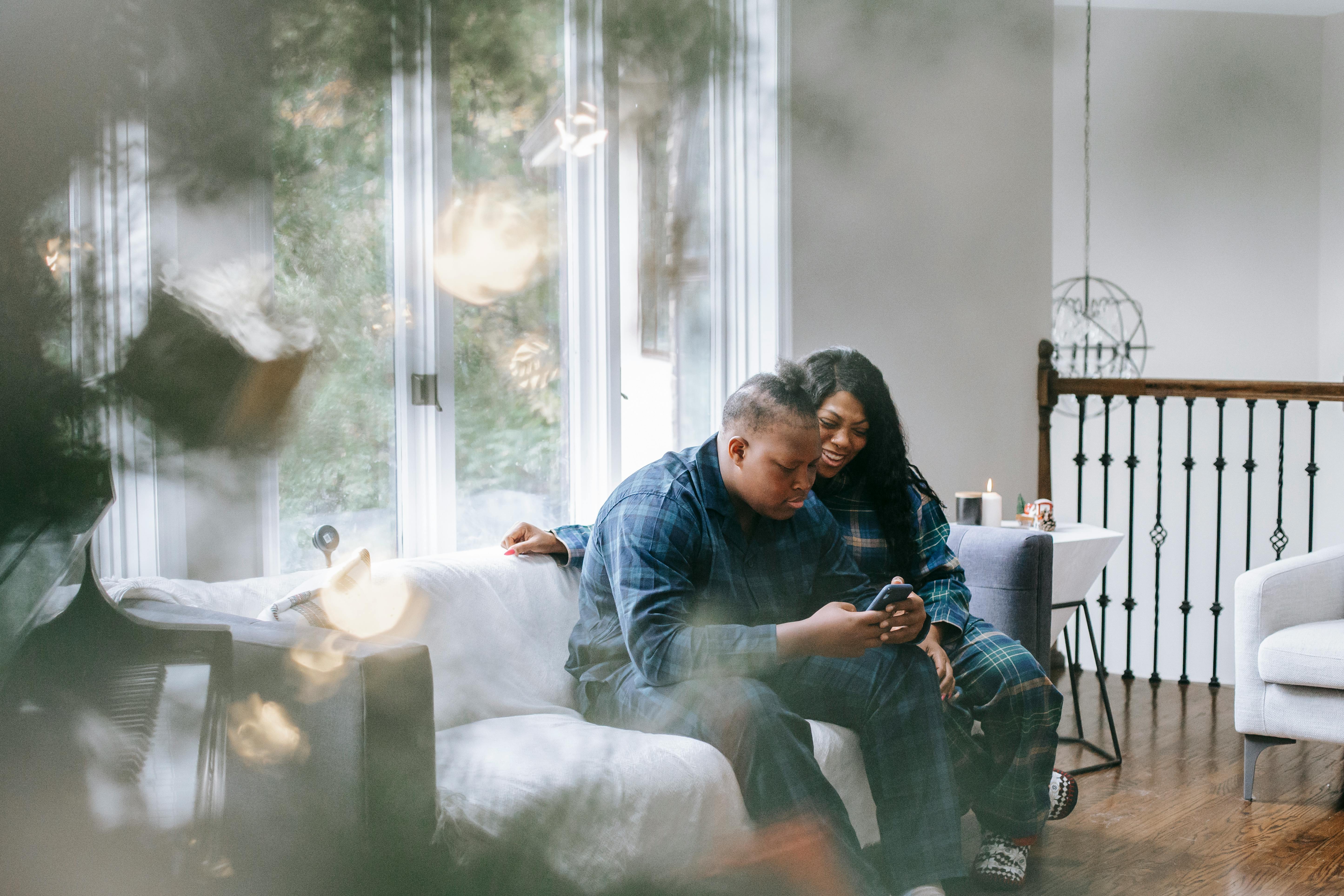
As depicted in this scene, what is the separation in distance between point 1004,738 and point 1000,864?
0.69 feet

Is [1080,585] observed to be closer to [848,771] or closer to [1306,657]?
[1306,657]

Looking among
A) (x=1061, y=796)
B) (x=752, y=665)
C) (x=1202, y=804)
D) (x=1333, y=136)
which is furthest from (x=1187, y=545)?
(x=1333, y=136)

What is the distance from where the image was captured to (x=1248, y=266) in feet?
1.58

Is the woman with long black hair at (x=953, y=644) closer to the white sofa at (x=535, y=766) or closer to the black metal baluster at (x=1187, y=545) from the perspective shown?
the white sofa at (x=535, y=766)

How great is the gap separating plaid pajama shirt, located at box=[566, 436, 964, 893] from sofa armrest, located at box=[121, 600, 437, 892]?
0.32ft

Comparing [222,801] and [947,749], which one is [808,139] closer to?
[222,801]

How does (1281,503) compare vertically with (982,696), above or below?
above

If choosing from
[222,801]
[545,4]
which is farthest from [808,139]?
[222,801]

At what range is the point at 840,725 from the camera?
57.1 inches

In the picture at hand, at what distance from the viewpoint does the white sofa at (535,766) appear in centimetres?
19

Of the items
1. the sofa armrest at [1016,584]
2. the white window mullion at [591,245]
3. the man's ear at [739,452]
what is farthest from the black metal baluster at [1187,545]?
the white window mullion at [591,245]

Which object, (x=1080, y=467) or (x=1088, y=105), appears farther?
(x=1080, y=467)

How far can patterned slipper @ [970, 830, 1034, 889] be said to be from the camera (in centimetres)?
150

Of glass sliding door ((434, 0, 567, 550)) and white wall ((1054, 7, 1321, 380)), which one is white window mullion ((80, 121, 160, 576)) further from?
white wall ((1054, 7, 1321, 380))
